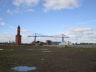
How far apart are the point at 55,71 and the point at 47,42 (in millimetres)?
154177

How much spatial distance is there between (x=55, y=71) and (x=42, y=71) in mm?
944

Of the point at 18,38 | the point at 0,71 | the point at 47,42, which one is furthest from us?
the point at 47,42

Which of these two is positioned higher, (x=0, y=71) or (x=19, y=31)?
(x=19, y=31)

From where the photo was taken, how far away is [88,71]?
13688 millimetres

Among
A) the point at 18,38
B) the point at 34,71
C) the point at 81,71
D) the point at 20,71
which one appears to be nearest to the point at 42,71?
the point at 34,71

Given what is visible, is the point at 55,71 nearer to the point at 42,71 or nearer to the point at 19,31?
the point at 42,71

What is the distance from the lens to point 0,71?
13297mm

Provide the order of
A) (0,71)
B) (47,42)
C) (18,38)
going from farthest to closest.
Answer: (47,42) < (18,38) < (0,71)

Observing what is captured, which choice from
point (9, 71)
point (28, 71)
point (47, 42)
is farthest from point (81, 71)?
point (47, 42)

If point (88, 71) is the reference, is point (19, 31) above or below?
above

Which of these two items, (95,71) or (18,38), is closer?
(95,71)

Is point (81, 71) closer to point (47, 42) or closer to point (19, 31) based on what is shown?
point (19, 31)

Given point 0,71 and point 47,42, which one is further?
point 47,42

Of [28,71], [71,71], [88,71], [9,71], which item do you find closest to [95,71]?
[88,71]
